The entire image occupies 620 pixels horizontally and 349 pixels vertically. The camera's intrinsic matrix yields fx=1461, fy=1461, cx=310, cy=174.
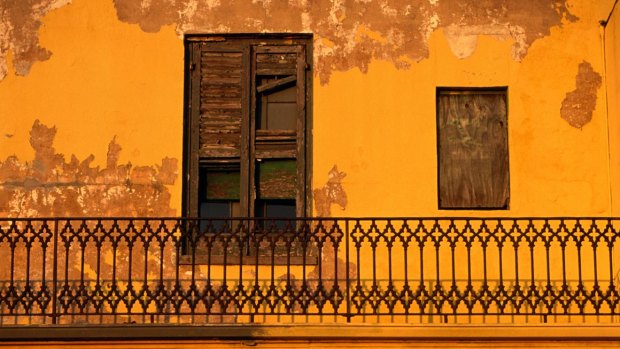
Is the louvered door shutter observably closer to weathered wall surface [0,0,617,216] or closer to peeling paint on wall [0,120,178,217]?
weathered wall surface [0,0,617,216]

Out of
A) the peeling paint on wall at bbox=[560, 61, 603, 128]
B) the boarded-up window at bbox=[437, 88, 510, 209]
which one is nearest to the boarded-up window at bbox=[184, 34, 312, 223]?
the boarded-up window at bbox=[437, 88, 510, 209]

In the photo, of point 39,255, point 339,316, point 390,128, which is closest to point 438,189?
point 390,128

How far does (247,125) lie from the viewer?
15.9 meters

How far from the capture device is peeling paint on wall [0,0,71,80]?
52.2 ft

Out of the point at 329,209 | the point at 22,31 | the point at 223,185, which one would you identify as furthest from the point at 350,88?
the point at 22,31

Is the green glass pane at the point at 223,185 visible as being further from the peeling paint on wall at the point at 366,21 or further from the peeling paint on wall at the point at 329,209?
the peeling paint on wall at the point at 366,21

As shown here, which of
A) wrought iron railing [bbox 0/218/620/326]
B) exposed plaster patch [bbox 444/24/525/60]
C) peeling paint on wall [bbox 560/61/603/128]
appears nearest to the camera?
wrought iron railing [bbox 0/218/620/326]

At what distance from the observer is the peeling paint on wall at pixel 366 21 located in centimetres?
1584

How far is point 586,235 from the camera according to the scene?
570 inches

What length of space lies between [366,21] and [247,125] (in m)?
1.72

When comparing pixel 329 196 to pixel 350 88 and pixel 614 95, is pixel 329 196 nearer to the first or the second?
pixel 350 88

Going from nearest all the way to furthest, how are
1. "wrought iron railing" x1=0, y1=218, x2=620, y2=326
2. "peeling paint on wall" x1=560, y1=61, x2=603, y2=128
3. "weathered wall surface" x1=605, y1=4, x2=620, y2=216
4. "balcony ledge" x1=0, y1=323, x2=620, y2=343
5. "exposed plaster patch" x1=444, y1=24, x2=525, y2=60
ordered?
"balcony ledge" x1=0, y1=323, x2=620, y2=343 < "wrought iron railing" x1=0, y1=218, x2=620, y2=326 < "weathered wall surface" x1=605, y1=4, x2=620, y2=216 < "peeling paint on wall" x1=560, y1=61, x2=603, y2=128 < "exposed plaster patch" x1=444, y1=24, x2=525, y2=60

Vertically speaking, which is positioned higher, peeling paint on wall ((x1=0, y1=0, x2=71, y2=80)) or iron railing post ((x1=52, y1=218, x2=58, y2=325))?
peeling paint on wall ((x1=0, y1=0, x2=71, y2=80))

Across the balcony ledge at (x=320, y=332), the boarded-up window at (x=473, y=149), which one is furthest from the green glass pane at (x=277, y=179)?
the balcony ledge at (x=320, y=332)
